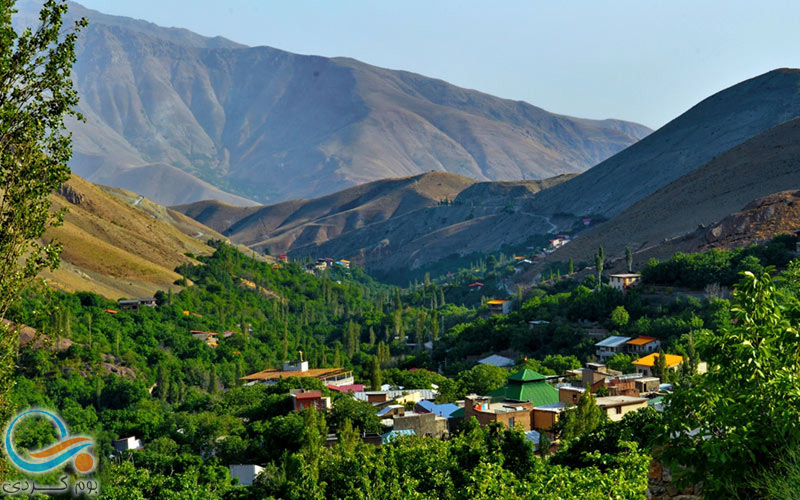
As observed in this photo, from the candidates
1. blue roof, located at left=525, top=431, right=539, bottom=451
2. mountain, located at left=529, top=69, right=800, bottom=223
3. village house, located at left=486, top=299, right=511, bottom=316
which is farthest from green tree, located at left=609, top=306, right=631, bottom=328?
mountain, located at left=529, top=69, right=800, bottom=223

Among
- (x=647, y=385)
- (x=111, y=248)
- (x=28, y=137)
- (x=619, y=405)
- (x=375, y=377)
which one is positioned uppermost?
(x=111, y=248)

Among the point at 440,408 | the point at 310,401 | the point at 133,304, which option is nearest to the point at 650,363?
the point at 440,408

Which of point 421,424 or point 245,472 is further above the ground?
point 421,424

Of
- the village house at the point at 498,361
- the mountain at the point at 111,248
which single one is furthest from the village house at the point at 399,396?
the mountain at the point at 111,248

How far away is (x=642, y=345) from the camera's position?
59.3 metres

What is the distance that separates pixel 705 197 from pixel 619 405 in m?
78.2

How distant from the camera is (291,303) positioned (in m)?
113

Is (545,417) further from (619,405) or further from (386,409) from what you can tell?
(386,409)

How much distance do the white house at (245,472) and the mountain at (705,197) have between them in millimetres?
65265

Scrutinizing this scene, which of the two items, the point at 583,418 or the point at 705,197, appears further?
the point at 705,197

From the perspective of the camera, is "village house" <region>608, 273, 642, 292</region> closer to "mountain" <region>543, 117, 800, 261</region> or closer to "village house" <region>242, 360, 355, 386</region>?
"mountain" <region>543, 117, 800, 261</region>

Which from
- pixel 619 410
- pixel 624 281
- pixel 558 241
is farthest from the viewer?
pixel 558 241

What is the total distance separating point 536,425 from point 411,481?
18.6 m

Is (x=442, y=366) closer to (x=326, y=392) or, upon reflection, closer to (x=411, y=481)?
(x=326, y=392)
